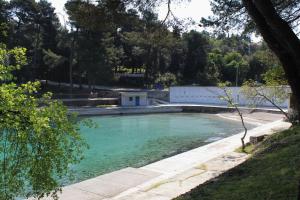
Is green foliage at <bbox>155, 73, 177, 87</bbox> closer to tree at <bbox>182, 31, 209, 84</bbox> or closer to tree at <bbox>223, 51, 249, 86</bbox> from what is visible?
tree at <bbox>182, 31, 209, 84</bbox>

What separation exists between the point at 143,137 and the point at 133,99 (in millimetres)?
14754

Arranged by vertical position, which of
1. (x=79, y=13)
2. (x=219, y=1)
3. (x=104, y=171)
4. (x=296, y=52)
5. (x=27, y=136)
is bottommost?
(x=104, y=171)

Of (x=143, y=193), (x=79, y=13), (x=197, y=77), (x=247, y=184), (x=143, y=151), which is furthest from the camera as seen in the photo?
(x=197, y=77)

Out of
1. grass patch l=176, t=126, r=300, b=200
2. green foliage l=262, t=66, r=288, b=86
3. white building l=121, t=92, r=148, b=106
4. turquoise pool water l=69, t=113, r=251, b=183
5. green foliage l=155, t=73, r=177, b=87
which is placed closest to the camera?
grass patch l=176, t=126, r=300, b=200

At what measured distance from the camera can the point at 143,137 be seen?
20703mm

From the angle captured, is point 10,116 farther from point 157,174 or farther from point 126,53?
point 126,53

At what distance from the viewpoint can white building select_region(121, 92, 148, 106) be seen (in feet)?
115

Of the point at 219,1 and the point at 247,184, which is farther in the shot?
the point at 219,1

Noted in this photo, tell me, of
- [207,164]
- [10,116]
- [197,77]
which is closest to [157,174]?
[207,164]

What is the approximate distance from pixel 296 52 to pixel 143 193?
5373mm

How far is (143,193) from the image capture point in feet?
28.5

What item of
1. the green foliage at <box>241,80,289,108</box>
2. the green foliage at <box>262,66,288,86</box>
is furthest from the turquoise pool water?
the green foliage at <box>262,66,288,86</box>

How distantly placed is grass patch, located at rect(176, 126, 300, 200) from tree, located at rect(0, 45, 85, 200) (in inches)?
111

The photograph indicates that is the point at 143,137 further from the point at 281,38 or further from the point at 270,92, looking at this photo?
the point at 281,38
